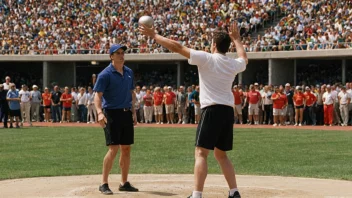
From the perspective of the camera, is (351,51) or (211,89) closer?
(211,89)

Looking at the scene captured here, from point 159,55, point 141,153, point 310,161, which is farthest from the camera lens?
point 159,55

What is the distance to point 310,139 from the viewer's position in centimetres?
1984

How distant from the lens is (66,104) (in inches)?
1302

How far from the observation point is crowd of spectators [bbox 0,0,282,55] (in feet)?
123

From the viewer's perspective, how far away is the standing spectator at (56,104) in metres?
33.5

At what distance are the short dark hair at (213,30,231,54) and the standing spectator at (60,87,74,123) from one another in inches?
995

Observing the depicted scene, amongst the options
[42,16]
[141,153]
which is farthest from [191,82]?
[141,153]

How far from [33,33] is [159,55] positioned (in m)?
9.82

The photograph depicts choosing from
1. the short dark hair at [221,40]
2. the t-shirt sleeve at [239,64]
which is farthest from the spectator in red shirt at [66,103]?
the short dark hair at [221,40]

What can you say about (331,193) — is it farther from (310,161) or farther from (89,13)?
(89,13)

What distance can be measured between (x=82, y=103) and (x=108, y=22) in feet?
31.9

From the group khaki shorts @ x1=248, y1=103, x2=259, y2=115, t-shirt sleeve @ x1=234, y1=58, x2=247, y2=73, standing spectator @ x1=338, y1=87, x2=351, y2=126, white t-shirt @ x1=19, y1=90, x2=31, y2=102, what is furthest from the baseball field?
white t-shirt @ x1=19, y1=90, x2=31, y2=102

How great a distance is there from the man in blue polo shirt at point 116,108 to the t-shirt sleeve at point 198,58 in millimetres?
2032

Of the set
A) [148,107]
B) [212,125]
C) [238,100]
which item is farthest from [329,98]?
[212,125]
